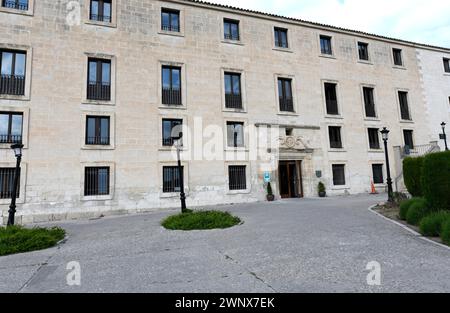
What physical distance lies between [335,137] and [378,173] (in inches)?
167

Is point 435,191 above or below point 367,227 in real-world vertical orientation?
above

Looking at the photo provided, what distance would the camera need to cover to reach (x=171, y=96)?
16.4 metres

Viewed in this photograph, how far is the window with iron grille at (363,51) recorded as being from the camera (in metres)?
21.9

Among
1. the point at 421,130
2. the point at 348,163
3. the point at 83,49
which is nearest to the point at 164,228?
the point at 83,49

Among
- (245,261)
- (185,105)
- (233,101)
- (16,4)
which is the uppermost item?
(16,4)

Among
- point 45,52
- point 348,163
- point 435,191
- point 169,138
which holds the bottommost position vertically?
point 435,191

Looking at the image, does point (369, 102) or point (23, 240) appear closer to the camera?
point (23, 240)

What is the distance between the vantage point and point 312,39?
20.3m

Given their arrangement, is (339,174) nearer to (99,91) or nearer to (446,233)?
(446,233)

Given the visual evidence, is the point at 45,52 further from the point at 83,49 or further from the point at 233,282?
the point at 233,282

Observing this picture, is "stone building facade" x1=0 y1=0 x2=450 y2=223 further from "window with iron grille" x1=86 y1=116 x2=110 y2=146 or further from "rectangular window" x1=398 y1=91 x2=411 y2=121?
"rectangular window" x1=398 y1=91 x2=411 y2=121

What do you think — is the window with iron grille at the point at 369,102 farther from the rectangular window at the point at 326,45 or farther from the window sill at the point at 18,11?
Result: the window sill at the point at 18,11

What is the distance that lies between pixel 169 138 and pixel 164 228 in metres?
7.76

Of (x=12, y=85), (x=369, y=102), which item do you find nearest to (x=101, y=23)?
(x=12, y=85)
